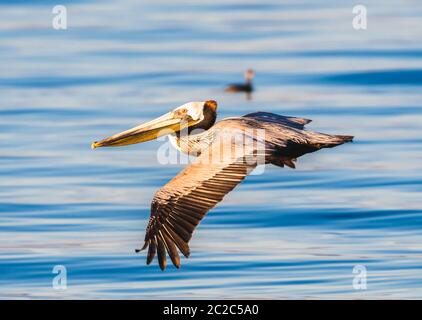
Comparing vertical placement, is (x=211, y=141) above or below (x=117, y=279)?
above

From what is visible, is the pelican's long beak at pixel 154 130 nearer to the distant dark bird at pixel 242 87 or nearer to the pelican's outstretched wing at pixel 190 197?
the pelican's outstretched wing at pixel 190 197

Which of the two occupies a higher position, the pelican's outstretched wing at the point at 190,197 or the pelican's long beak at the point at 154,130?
the pelican's long beak at the point at 154,130

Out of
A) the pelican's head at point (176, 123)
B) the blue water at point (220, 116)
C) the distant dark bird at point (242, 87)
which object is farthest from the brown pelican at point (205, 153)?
the distant dark bird at point (242, 87)

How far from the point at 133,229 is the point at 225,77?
8.46 meters

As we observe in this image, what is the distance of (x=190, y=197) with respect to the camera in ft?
33.5

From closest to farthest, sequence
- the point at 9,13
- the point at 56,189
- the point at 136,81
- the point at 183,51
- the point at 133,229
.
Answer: the point at 133,229, the point at 56,189, the point at 136,81, the point at 183,51, the point at 9,13

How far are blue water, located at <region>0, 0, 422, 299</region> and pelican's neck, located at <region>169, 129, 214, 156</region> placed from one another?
103 cm

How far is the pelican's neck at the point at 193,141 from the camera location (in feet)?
36.2

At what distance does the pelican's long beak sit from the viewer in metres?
11.7

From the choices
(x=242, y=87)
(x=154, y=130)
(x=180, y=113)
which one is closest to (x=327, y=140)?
(x=180, y=113)

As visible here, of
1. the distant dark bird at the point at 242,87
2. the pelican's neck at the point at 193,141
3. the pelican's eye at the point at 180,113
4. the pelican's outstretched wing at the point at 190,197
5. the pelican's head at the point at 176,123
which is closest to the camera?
the pelican's outstretched wing at the point at 190,197

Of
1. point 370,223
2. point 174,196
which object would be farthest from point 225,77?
point 174,196

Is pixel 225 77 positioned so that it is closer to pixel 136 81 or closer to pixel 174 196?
pixel 136 81
